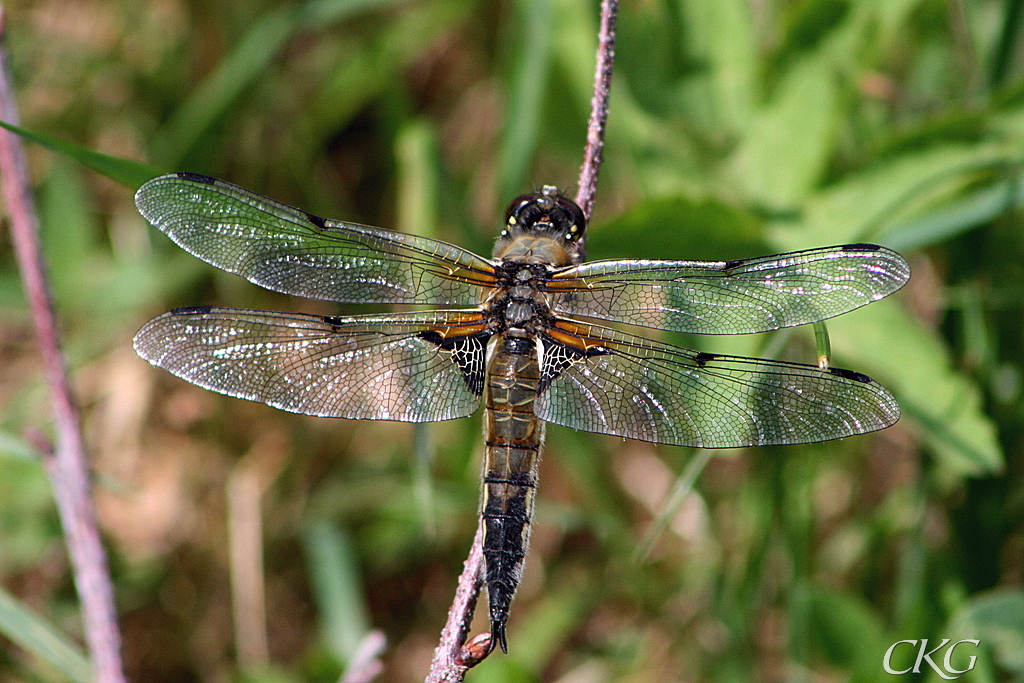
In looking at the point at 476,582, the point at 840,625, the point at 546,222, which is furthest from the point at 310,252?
the point at 840,625

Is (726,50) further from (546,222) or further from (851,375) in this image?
(851,375)

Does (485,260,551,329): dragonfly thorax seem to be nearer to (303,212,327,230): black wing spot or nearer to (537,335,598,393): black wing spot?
(537,335,598,393): black wing spot

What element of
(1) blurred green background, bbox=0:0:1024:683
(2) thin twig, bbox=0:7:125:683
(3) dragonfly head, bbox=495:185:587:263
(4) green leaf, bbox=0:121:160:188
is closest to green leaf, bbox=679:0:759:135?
(1) blurred green background, bbox=0:0:1024:683

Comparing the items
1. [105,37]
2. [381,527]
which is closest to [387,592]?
[381,527]

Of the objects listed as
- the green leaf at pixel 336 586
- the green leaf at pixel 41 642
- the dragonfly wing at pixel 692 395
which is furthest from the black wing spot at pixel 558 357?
the green leaf at pixel 336 586

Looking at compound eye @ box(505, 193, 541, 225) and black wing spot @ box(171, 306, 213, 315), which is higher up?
compound eye @ box(505, 193, 541, 225)
